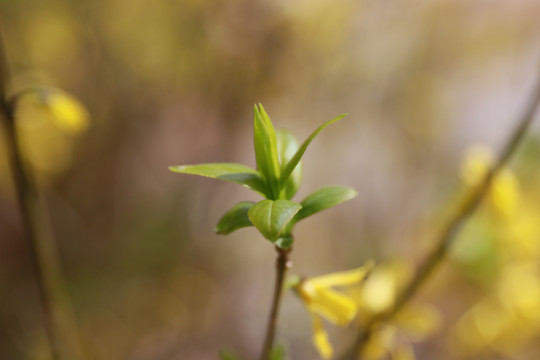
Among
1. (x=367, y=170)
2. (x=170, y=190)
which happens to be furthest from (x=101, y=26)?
(x=367, y=170)

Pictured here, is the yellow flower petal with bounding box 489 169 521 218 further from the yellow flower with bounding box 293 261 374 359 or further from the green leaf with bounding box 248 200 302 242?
the green leaf with bounding box 248 200 302 242

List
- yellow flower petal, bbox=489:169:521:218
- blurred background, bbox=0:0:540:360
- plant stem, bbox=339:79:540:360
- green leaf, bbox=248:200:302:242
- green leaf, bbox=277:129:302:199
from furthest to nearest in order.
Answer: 1. blurred background, bbox=0:0:540:360
2. yellow flower petal, bbox=489:169:521:218
3. plant stem, bbox=339:79:540:360
4. green leaf, bbox=277:129:302:199
5. green leaf, bbox=248:200:302:242

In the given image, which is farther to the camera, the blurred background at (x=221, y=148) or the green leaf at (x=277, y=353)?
the blurred background at (x=221, y=148)

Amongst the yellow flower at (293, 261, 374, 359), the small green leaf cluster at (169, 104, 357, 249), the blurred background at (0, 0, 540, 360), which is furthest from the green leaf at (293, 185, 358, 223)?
the blurred background at (0, 0, 540, 360)

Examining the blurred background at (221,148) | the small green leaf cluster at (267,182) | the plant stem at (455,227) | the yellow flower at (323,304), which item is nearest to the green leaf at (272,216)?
the small green leaf cluster at (267,182)

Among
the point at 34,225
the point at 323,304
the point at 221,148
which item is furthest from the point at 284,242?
the point at 221,148

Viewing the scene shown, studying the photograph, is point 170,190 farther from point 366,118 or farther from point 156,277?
point 366,118

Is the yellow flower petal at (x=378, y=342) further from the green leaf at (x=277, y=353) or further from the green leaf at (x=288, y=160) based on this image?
the green leaf at (x=288, y=160)
